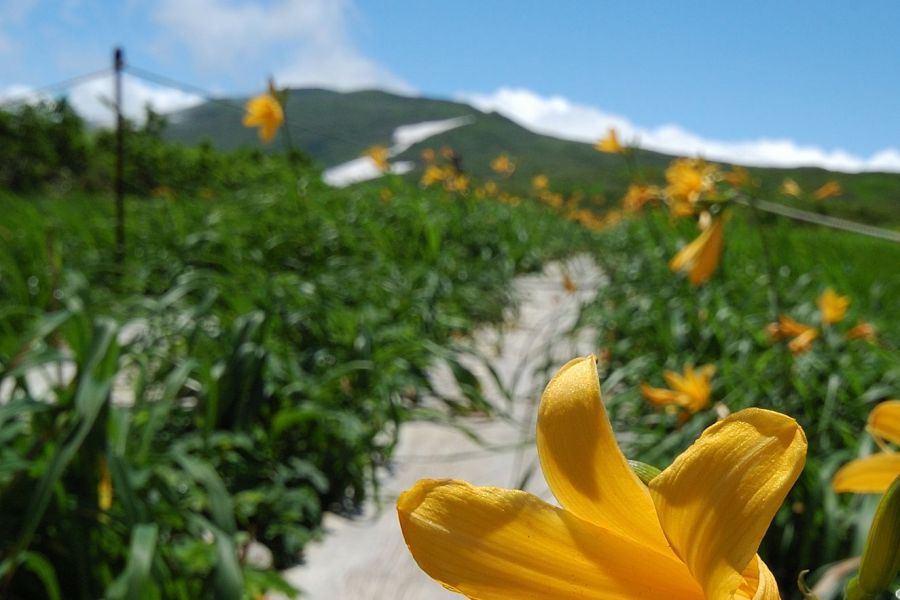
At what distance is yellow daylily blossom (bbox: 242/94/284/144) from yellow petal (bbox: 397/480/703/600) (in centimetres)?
267

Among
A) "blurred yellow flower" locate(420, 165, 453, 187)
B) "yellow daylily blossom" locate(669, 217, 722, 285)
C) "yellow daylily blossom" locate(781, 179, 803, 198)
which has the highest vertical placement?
"blurred yellow flower" locate(420, 165, 453, 187)

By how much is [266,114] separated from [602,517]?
9.15 ft

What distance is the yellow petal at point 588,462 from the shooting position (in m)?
0.25

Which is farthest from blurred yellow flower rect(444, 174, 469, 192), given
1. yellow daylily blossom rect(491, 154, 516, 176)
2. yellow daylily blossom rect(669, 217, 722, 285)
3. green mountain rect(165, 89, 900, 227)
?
green mountain rect(165, 89, 900, 227)

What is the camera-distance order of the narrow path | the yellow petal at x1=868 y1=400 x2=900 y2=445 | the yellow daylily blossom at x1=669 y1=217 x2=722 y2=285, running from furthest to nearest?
the narrow path → the yellow daylily blossom at x1=669 y1=217 x2=722 y2=285 → the yellow petal at x1=868 y1=400 x2=900 y2=445

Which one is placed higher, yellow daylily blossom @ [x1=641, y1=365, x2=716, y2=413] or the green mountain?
the green mountain

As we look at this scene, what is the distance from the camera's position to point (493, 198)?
252 inches

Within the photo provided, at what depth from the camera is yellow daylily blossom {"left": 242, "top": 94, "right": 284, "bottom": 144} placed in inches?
111

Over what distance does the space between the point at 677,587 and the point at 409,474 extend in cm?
168

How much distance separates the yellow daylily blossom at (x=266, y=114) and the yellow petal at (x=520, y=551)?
2.67 meters

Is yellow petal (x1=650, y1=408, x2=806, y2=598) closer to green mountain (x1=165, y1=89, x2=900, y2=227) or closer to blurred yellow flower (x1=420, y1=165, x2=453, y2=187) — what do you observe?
blurred yellow flower (x1=420, y1=165, x2=453, y2=187)

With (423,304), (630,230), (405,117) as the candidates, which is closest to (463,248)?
(423,304)

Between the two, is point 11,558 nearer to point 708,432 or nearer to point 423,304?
point 708,432

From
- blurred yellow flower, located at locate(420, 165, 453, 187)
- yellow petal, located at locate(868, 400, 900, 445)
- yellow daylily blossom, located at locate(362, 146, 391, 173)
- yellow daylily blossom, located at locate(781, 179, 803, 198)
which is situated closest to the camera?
yellow petal, located at locate(868, 400, 900, 445)
